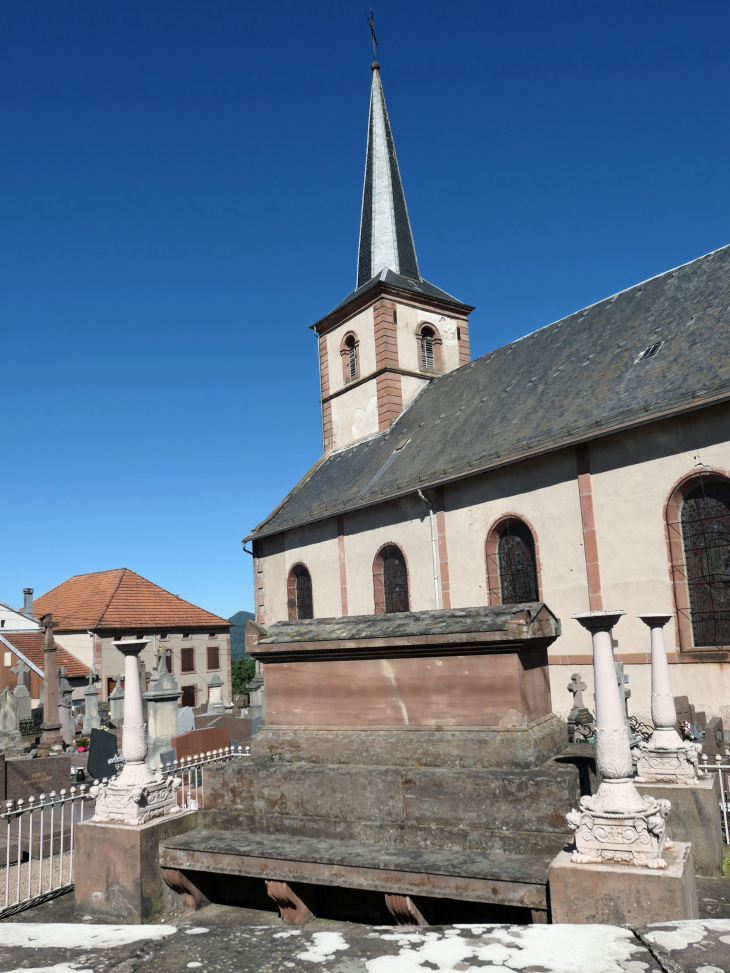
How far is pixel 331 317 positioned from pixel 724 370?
17.2m

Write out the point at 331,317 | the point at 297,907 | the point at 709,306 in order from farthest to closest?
the point at 331,317 < the point at 709,306 < the point at 297,907

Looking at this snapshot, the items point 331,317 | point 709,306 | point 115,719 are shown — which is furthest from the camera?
point 331,317

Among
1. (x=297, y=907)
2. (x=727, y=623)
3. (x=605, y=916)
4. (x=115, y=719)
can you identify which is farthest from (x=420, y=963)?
(x=115, y=719)

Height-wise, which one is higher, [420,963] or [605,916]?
[420,963]

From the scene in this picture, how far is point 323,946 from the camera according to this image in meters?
3.50

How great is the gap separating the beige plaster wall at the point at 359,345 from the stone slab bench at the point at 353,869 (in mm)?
20468

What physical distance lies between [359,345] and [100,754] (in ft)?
53.8

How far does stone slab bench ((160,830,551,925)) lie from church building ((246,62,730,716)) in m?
8.99

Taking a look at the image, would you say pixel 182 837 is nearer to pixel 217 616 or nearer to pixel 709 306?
pixel 709 306

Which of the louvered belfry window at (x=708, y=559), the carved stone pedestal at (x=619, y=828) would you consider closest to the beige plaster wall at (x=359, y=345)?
the louvered belfry window at (x=708, y=559)

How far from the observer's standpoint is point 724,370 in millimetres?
12453

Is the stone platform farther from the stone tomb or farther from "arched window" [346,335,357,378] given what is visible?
"arched window" [346,335,357,378]

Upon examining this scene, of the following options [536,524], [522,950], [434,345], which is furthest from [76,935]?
[434,345]

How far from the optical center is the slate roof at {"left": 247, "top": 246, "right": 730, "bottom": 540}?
44.9 feet
